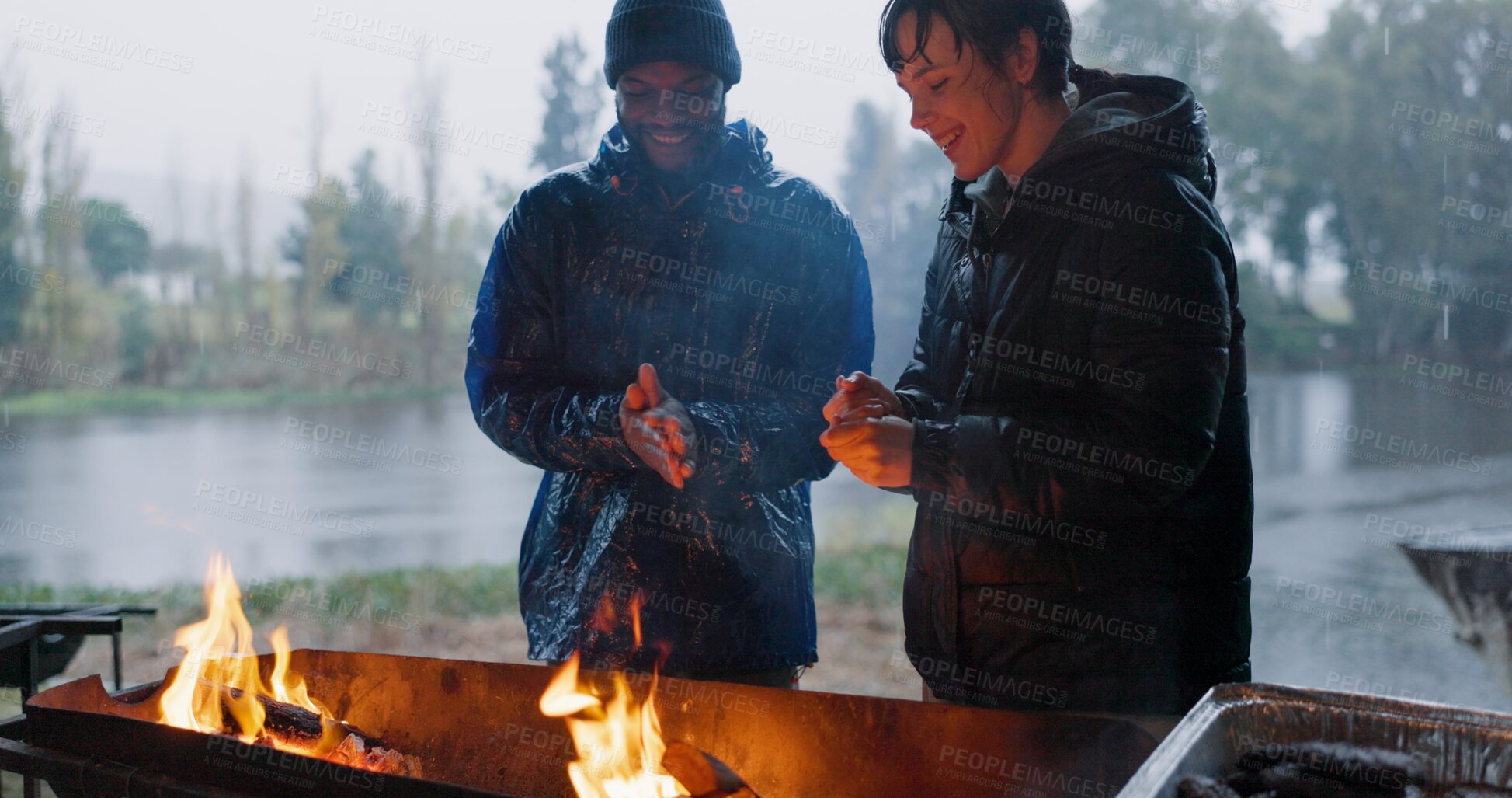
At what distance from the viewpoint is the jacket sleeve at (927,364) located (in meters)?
2.19

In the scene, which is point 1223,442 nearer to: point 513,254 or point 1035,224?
point 1035,224

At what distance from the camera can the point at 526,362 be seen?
254 centimetres

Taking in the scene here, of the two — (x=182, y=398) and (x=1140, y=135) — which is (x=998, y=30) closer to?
(x=1140, y=135)

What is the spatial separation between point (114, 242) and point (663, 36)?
8.63 meters

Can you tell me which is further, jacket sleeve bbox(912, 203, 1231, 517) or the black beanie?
the black beanie

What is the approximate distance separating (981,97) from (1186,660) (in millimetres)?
1116

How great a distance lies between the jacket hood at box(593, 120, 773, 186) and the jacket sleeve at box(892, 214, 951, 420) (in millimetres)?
589

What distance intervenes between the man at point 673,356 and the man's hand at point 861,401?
38 cm

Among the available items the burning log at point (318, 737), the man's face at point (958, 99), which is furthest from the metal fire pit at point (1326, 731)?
the burning log at point (318, 737)

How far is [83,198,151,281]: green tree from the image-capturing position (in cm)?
888

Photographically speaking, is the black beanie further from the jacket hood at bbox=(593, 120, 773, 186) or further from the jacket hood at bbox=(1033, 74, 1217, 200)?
the jacket hood at bbox=(1033, 74, 1217, 200)

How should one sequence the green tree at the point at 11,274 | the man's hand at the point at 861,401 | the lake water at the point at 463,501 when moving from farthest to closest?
the green tree at the point at 11,274, the lake water at the point at 463,501, the man's hand at the point at 861,401

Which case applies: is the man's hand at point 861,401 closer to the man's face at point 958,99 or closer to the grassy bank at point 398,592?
the man's face at point 958,99

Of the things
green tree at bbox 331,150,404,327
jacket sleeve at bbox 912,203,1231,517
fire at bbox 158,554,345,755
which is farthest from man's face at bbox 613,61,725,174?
green tree at bbox 331,150,404,327
